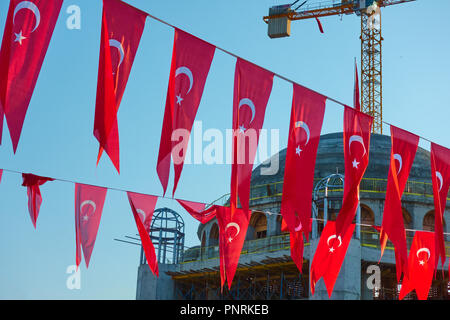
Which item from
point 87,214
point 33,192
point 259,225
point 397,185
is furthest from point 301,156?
point 259,225

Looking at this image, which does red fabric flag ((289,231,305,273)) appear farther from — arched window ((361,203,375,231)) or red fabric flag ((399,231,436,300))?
arched window ((361,203,375,231))

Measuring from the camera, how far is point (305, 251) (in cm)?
4103

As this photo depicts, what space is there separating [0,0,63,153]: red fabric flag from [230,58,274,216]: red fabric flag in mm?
5920

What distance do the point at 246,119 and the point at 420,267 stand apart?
11.9 metres

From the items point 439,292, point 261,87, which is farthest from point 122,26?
point 439,292

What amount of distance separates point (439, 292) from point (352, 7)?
48.8 m

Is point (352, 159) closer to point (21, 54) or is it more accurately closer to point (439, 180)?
point (439, 180)

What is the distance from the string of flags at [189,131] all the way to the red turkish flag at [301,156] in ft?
0.10

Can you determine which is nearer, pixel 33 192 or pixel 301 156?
pixel 33 192

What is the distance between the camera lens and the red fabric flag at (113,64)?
53.2 ft

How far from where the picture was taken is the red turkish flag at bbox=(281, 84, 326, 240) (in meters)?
20.7

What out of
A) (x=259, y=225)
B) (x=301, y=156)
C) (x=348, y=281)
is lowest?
(x=348, y=281)

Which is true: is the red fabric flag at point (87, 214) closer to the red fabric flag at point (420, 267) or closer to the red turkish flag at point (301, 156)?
the red turkish flag at point (301, 156)

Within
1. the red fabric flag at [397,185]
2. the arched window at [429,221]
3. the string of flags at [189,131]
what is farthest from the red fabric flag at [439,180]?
the arched window at [429,221]
